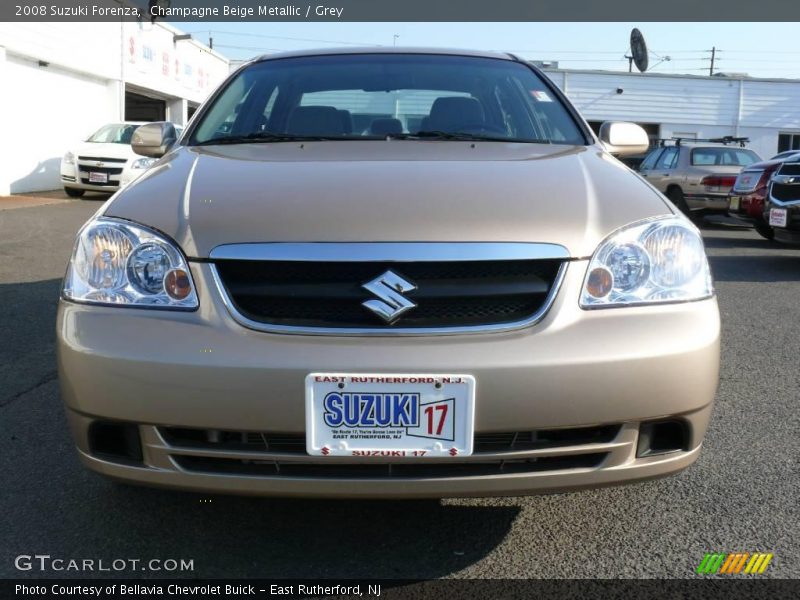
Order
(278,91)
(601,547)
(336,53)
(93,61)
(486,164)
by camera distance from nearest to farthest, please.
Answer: (601,547) → (486,164) → (278,91) → (336,53) → (93,61)

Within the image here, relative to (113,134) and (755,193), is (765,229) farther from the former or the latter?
(113,134)

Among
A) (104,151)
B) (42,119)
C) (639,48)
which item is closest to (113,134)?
(104,151)

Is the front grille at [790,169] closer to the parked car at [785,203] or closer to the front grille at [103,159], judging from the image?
the parked car at [785,203]

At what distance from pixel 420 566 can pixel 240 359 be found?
778mm

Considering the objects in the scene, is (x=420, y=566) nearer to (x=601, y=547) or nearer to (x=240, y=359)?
(x=601, y=547)

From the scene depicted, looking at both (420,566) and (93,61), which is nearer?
(420,566)

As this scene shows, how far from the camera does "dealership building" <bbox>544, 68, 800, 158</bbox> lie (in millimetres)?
28688

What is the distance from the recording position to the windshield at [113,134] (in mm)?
15336

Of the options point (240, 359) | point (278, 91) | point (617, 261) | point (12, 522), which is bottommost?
point (12, 522)

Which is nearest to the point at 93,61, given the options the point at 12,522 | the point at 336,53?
the point at 336,53

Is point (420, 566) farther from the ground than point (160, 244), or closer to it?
closer to it

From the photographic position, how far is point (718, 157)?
12789 millimetres

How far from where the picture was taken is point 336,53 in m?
3.55

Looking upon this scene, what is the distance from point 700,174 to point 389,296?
11558 millimetres
